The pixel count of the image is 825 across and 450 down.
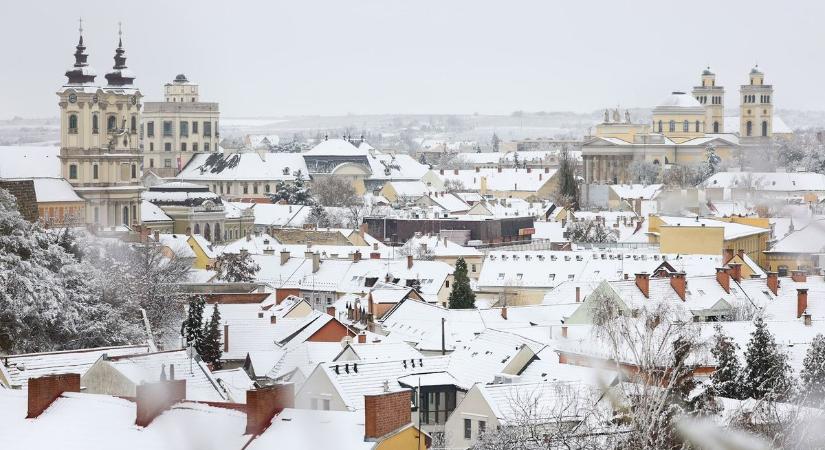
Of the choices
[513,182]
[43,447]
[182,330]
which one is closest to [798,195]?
[43,447]

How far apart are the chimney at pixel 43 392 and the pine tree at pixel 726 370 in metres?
5.27

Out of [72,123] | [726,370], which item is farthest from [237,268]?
[726,370]

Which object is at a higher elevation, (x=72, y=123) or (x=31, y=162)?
(x=72, y=123)

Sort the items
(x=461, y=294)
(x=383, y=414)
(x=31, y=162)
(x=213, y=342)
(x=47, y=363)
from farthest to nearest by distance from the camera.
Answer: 1. (x=31, y=162)
2. (x=461, y=294)
3. (x=213, y=342)
4. (x=47, y=363)
5. (x=383, y=414)

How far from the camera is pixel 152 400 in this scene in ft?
34.5

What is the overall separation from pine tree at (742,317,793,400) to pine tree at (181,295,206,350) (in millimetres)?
7609

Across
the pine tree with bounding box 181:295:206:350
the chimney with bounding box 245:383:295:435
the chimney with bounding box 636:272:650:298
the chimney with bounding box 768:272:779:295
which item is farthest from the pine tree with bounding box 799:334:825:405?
the chimney with bounding box 768:272:779:295

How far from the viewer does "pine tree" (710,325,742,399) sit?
14.4 meters

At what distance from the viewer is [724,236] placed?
39.2 meters

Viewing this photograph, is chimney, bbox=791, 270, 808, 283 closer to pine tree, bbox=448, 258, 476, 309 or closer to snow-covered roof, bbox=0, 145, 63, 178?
pine tree, bbox=448, 258, 476, 309

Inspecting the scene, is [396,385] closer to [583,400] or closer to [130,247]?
[583,400]

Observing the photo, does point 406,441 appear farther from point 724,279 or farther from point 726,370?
point 724,279

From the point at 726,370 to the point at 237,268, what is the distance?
2263cm

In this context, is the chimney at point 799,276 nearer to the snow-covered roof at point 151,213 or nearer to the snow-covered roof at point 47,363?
the snow-covered roof at point 47,363
